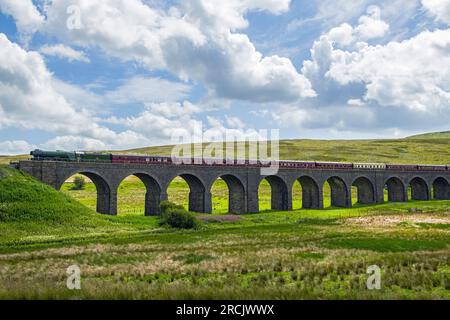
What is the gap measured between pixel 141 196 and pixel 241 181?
28178 millimetres

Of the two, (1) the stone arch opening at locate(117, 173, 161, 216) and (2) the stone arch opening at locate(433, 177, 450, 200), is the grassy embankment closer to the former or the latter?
(1) the stone arch opening at locate(117, 173, 161, 216)

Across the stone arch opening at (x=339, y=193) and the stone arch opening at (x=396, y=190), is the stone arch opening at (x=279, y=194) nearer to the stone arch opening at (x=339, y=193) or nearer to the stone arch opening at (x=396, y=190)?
the stone arch opening at (x=339, y=193)

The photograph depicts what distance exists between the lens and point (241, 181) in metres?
58.2

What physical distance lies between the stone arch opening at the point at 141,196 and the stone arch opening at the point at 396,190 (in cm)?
4780

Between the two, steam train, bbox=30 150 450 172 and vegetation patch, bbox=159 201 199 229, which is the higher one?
steam train, bbox=30 150 450 172

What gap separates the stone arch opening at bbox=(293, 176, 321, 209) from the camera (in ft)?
217

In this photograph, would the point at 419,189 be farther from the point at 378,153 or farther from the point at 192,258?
the point at 192,258

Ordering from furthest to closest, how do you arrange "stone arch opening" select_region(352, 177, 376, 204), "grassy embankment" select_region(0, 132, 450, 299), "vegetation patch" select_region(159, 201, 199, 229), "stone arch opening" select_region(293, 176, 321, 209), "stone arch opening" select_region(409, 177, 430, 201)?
"stone arch opening" select_region(409, 177, 430, 201)
"stone arch opening" select_region(352, 177, 376, 204)
"stone arch opening" select_region(293, 176, 321, 209)
"vegetation patch" select_region(159, 201, 199, 229)
"grassy embankment" select_region(0, 132, 450, 299)

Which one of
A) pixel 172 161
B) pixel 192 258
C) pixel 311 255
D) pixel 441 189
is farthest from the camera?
pixel 441 189

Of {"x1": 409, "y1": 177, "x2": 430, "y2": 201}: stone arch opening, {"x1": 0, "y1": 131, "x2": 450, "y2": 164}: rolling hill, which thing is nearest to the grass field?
{"x1": 409, "y1": 177, "x2": 430, "y2": 201}: stone arch opening

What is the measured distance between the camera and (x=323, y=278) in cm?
1731

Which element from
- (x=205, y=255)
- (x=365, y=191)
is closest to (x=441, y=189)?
(x=365, y=191)
